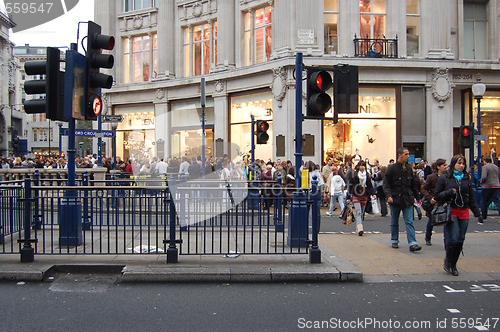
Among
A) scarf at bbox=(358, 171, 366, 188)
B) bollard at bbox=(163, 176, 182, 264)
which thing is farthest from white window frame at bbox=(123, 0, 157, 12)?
bollard at bbox=(163, 176, 182, 264)

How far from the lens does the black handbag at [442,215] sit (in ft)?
22.7

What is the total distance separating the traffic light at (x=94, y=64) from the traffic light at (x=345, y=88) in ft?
13.5

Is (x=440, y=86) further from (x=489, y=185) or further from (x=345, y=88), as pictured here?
(x=345, y=88)

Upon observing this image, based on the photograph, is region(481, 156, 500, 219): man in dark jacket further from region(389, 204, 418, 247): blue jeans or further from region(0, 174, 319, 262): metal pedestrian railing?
region(0, 174, 319, 262): metal pedestrian railing

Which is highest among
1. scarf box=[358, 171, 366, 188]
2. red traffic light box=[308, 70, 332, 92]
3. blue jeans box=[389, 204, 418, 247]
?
red traffic light box=[308, 70, 332, 92]

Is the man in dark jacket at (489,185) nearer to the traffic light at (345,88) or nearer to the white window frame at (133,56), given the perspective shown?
the traffic light at (345,88)

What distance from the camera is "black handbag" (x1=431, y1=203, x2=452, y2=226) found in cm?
691

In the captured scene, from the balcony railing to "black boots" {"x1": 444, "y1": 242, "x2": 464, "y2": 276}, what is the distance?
16883mm

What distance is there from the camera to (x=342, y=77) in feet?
26.2

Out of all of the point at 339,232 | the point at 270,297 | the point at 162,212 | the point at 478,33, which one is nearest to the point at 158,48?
the point at 478,33

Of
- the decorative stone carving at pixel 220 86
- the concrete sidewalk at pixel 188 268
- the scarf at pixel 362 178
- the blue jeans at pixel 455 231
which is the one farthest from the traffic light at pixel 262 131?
the decorative stone carving at pixel 220 86

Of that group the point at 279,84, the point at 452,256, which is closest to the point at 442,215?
the point at 452,256

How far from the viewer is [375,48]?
73.9 ft

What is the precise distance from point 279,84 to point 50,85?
15.9m
